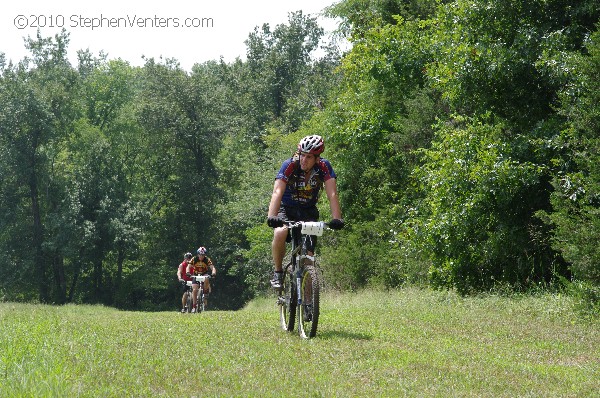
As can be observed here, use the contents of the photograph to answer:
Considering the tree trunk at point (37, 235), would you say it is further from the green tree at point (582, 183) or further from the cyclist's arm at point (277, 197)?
the cyclist's arm at point (277, 197)

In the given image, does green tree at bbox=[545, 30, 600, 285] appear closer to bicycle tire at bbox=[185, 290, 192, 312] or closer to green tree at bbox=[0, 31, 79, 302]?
bicycle tire at bbox=[185, 290, 192, 312]

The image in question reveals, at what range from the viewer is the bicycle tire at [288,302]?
32.4 feet

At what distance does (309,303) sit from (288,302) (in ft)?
2.46

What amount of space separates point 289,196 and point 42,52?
6046 centimetres

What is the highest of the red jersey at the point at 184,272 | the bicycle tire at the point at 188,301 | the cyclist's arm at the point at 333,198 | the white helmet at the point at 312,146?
the white helmet at the point at 312,146

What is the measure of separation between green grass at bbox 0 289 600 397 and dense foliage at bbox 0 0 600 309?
9.38 feet

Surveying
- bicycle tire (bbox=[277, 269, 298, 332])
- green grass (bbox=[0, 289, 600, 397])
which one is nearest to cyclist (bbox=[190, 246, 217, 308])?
green grass (bbox=[0, 289, 600, 397])

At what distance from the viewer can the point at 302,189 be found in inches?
385

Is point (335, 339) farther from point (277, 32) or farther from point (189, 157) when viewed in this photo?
point (277, 32)

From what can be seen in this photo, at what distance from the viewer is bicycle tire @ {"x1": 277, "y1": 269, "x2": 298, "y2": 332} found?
989cm

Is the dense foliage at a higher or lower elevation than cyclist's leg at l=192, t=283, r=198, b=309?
higher

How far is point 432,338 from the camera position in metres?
9.78

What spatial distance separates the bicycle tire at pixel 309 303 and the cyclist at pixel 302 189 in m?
0.32

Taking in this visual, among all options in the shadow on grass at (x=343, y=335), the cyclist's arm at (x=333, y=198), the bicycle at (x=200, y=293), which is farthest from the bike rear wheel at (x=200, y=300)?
the cyclist's arm at (x=333, y=198)
